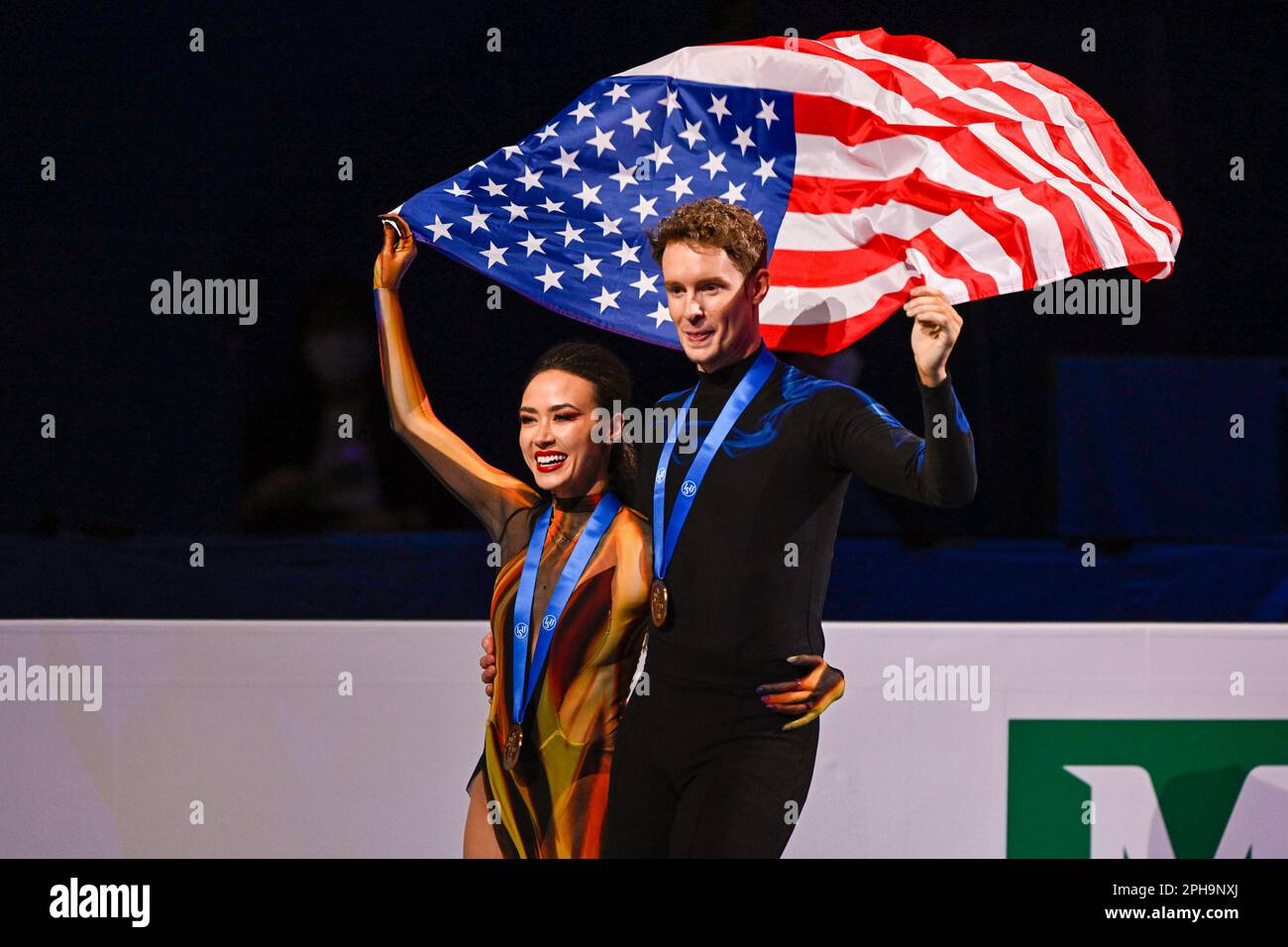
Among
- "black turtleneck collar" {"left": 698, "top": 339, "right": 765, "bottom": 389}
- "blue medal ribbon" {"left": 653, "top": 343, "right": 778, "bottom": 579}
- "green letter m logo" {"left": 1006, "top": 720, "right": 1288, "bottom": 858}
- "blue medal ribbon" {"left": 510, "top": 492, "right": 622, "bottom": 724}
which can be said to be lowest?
"green letter m logo" {"left": 1006, "top": 720, "right": 1288, "bottom": 858}

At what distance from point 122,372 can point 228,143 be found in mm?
810

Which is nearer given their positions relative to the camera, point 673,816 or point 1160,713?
point 673,816

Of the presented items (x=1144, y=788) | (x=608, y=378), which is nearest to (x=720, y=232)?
(x=608, y=378)

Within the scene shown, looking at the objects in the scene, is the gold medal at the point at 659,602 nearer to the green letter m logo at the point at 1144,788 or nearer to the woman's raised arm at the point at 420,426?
the woman's raised arm at the point at 420,426

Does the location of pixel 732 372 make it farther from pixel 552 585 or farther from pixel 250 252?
pixel 250 252

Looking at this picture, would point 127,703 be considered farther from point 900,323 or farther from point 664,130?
point 900,323

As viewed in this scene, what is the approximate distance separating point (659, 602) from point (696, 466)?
1.32ft

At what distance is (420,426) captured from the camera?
3902 millimetres

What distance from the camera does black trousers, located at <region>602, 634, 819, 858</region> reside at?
133 inches

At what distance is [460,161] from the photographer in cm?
405

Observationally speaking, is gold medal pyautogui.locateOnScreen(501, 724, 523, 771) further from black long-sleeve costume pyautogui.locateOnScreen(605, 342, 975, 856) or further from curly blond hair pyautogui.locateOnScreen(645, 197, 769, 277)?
curly blond hair pyautogui.locateOnScreen(645, 197, 769, 277)

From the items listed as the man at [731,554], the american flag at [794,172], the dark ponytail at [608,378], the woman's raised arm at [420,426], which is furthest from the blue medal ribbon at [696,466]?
the woman's raised arm at [420,426]

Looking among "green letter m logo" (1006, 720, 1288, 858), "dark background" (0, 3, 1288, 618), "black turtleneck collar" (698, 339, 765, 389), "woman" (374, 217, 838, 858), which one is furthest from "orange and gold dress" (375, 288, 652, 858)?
"green letter m logo" (1006, 720, 1288, 858)
